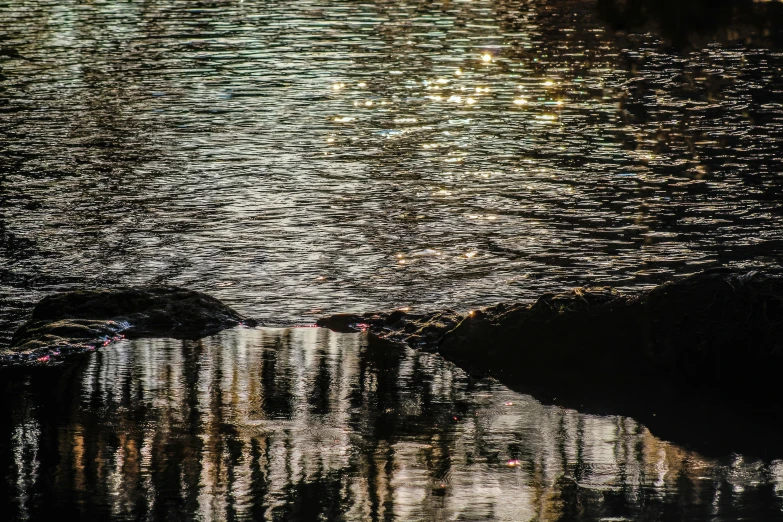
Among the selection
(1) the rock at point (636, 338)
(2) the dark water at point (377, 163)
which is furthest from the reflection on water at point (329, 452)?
(2) the dark water at point (377, 163)

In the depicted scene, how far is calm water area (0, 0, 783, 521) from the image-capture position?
18.7 ft

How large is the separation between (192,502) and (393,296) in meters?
4.61

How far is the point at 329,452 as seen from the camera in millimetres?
6059

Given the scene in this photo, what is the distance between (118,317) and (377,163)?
6.76 m

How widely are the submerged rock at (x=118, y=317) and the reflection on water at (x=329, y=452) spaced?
2.19 ft

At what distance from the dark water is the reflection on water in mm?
1972

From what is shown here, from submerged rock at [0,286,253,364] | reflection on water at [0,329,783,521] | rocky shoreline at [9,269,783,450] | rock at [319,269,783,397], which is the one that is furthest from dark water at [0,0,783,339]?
reflection on water at [0,329,783,521]

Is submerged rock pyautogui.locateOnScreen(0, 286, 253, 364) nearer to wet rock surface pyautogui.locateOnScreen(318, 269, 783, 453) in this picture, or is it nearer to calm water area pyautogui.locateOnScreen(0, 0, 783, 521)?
calm water area pyautogui.locateOnScreen(0, 0, 783, 521)

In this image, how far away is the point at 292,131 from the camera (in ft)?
55.8

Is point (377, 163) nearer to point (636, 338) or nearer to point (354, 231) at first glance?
point (354, 231)

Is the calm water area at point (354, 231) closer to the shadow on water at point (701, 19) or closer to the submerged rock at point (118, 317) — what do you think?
the submerged rock at point (118, 317)

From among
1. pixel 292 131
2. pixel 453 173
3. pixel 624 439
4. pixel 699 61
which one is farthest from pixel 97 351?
pixel 699 61

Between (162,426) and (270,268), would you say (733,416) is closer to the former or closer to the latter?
(162,426)

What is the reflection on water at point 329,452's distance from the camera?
5.36 metres
